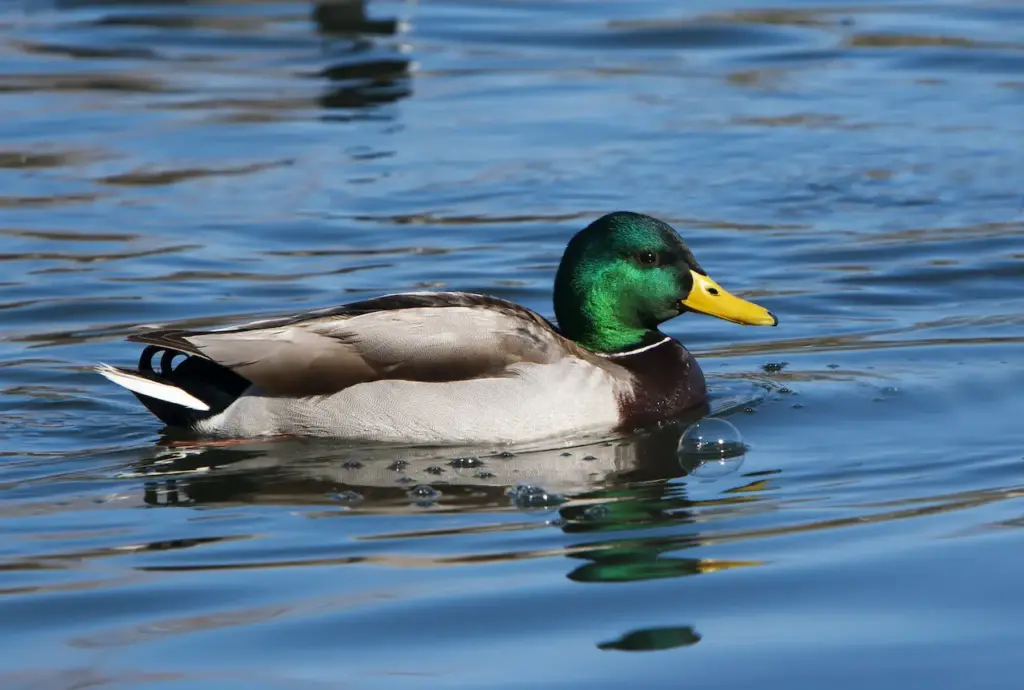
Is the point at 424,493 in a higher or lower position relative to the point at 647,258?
lower

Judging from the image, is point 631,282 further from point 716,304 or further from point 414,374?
point 414,374

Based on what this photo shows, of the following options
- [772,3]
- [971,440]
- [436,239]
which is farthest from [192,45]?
[971,440]

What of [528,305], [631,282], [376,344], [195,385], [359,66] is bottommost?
[528,305]

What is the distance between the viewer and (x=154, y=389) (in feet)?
23.5

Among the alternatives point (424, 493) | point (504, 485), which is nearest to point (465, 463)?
point (504, 485)

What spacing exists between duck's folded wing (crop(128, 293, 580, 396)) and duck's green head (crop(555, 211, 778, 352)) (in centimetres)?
39

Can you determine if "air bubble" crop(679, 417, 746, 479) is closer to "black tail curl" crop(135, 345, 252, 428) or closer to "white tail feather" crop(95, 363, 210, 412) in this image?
"black tail curl" crop(135, 345, 252, 428)

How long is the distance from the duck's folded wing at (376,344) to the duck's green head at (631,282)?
1.27 feet

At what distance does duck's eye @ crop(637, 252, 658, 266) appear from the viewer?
7.42 metres

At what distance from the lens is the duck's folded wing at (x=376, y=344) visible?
23.1 feet

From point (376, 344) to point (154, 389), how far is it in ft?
2.93

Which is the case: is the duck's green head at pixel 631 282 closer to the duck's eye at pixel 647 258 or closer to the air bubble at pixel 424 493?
the duck's eye at pixel 647 258

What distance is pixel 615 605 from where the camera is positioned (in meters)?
5.02

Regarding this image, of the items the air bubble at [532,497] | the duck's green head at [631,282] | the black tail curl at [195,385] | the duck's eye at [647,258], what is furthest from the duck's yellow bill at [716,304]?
the black tail curl at [195,385]
